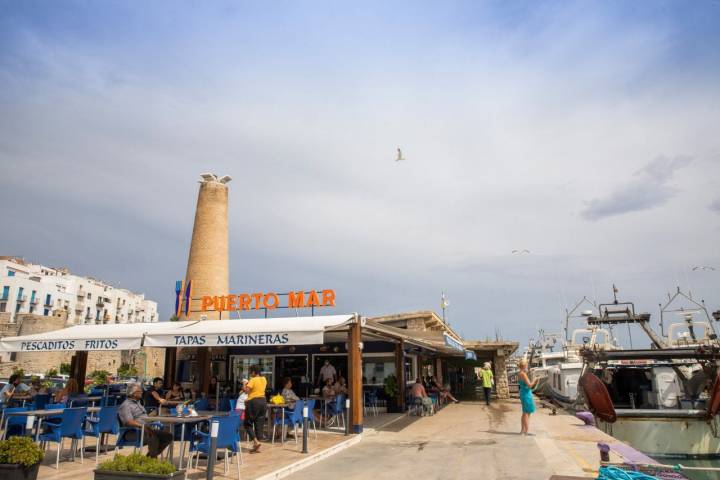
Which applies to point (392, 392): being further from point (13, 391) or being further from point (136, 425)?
point (13, 391)

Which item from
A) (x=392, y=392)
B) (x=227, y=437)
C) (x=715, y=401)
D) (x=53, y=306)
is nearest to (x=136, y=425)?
(x=227, y=437)

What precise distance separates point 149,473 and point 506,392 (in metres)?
22.3

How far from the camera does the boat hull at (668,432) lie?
1327 cm

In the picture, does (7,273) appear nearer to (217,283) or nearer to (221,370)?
(217,283)

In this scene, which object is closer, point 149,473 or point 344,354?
point 149,473

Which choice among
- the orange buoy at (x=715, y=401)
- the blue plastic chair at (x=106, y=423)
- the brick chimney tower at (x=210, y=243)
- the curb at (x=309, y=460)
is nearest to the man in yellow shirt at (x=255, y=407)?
the curb at (x=309, y=460)

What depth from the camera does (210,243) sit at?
101 ft

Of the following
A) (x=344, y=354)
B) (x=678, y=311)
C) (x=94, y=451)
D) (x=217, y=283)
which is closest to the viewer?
(x=94, y=451)

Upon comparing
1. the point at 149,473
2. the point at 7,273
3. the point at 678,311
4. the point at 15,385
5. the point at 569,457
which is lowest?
the point at 569,457

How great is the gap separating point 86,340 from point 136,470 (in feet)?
28.2

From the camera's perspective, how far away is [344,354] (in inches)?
651

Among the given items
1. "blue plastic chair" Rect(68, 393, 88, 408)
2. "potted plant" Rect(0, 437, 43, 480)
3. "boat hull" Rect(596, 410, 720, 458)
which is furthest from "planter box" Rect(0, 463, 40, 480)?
"boat hull" Rect(596, 410, 720, 458)

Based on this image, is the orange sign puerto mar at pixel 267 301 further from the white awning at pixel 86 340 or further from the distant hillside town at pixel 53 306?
the distant hillside town at pixel 53 306

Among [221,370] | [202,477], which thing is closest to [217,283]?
[221,370]
